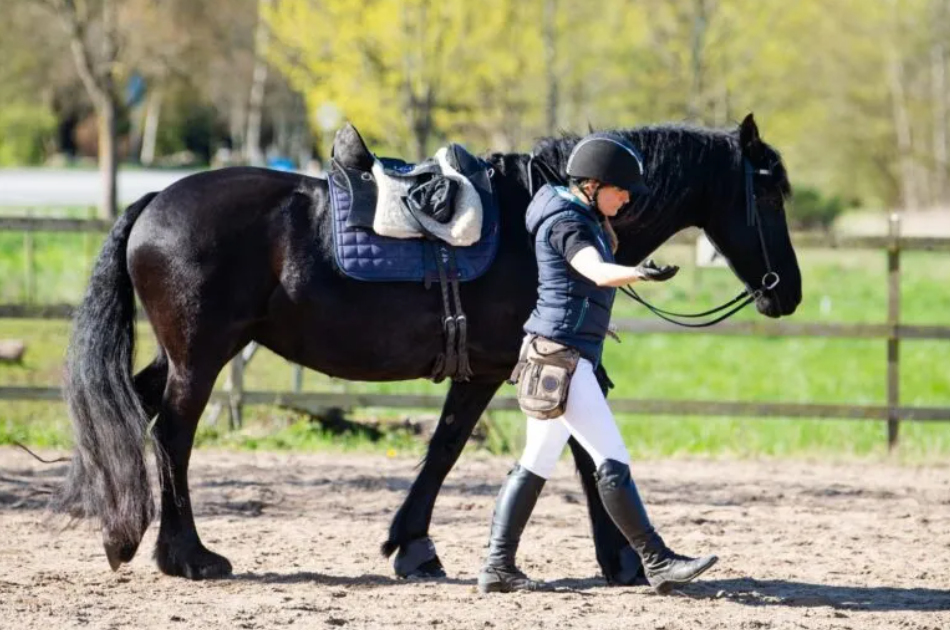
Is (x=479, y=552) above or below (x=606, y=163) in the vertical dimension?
below

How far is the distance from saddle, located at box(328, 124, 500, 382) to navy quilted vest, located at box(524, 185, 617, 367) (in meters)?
0.49

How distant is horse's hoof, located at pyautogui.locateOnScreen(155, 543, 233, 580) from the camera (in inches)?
208

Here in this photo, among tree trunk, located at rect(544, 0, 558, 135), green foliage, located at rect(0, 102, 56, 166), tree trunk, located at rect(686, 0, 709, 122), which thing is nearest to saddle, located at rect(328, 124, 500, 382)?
tree trunk, located at rect(686, 0, 709, 122)

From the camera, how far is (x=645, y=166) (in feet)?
17.6

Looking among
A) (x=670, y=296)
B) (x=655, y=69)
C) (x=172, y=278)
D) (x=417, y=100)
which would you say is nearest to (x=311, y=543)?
(x=172, y=278)

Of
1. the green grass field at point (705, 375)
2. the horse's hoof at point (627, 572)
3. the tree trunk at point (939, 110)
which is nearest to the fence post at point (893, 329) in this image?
the green grass field at point (705, 375)

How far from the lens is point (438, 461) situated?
5.56 metres

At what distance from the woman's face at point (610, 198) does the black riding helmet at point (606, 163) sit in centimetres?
3

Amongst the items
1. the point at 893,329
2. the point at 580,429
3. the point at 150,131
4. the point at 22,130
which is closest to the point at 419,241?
the point at 580,429

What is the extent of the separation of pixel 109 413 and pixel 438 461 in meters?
1.36

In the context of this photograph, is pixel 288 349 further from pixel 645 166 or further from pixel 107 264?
pixel 645 166

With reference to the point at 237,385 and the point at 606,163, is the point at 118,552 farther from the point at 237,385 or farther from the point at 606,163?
the point at 237,385

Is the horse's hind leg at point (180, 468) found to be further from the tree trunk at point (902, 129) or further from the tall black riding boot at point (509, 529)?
the tree trunk at point (902, 129)

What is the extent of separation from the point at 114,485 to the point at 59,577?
452 mm
